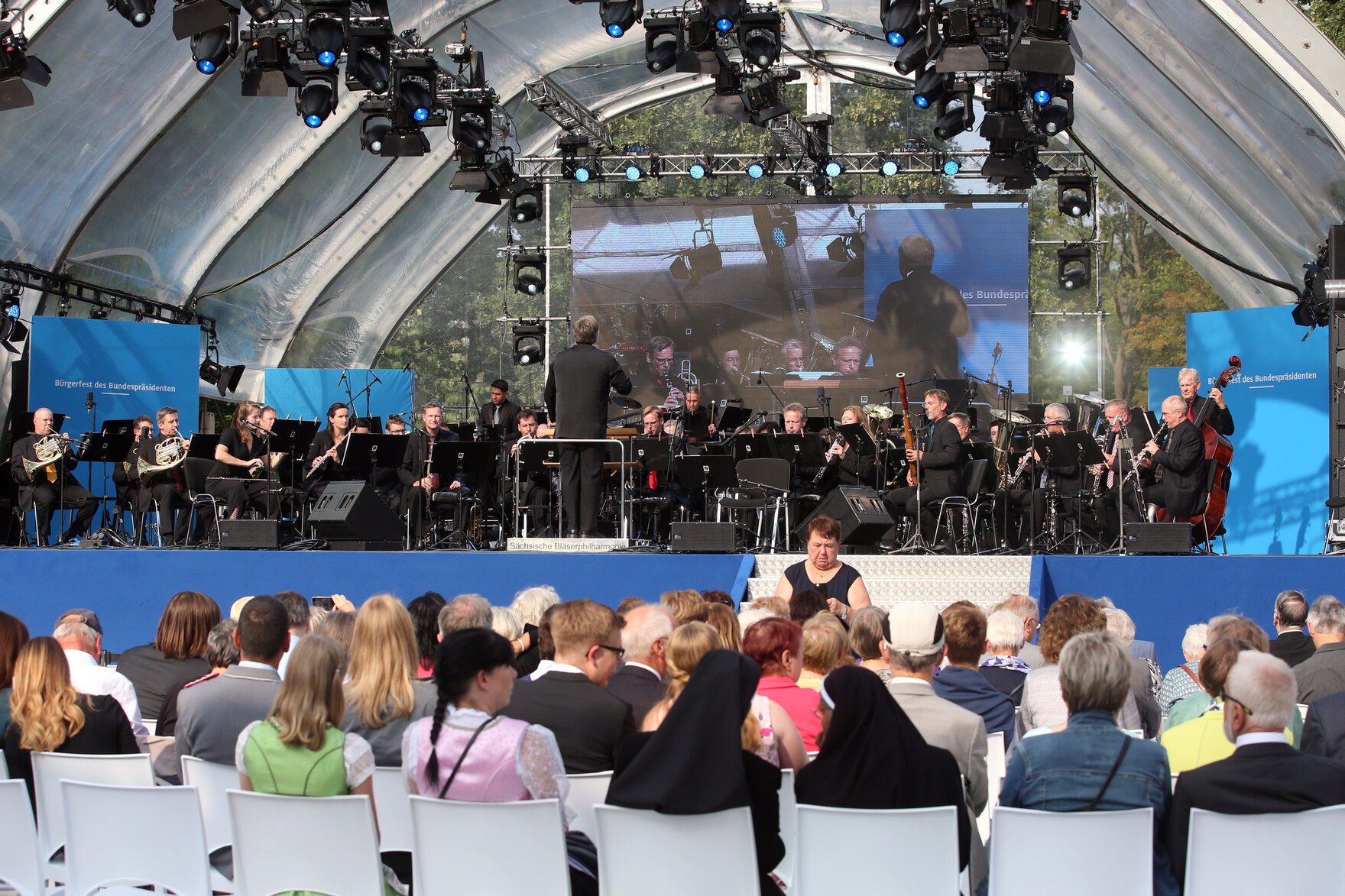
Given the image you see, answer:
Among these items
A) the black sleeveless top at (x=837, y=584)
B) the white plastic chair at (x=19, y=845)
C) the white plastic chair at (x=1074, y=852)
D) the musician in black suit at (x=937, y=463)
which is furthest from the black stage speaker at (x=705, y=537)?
the white plastic chair at (x=1074, y=852)

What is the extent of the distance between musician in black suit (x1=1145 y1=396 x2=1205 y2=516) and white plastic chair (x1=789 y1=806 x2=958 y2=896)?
7.60 meters

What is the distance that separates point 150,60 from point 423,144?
2910mm

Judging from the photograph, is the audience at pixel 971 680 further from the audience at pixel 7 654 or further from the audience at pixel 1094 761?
the audience at pixel 7 654

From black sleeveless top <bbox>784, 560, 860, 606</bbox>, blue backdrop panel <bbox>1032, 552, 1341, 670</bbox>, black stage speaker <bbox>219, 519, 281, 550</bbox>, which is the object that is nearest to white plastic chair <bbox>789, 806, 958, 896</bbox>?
black sleeveless top <bbox>784, 560, 860, 606</bbox>

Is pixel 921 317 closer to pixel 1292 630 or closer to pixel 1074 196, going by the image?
pixel 1074 196

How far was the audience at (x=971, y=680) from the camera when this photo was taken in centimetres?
413

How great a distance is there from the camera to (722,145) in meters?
27.0

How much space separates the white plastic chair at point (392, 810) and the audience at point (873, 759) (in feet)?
3.92

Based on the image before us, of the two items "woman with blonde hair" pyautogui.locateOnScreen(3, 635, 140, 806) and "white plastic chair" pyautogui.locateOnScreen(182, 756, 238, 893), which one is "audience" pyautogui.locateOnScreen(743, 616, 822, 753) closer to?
"white plastic chair" pyautogui.locateOnScreen(182, 756, 238, 893)

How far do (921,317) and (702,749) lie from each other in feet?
46.3

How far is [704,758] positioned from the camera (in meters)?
2.77

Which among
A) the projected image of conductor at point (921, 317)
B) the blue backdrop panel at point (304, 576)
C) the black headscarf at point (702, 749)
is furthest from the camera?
the projected image of conductor at point (921, 317)

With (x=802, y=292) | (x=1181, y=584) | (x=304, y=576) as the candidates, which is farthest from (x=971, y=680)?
(x=802, y=292)

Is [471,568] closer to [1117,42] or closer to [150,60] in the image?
[150,60]
